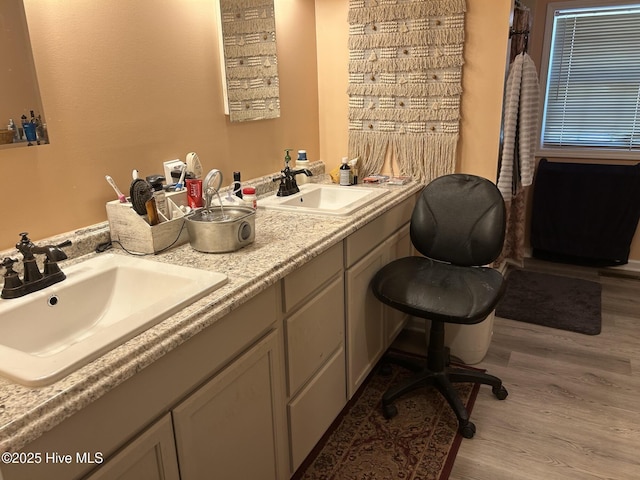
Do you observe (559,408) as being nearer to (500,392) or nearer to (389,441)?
(500,392)

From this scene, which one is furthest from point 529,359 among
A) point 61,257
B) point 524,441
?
point 61,257

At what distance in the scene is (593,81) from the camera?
389 cm

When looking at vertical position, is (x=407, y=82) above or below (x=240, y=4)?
below

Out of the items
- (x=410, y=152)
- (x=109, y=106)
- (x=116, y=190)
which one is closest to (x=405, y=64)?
(x=410, y=152)

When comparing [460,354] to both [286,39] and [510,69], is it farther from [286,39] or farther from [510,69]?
[286,39]

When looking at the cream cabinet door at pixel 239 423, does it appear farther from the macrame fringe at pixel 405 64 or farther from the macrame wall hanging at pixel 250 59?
the macrame fringe at pixel 405 64

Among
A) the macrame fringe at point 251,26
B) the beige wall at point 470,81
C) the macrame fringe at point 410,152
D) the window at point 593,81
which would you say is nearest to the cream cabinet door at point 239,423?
the macrame fringe at point 251,26

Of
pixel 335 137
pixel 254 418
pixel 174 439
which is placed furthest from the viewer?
pixel 335 137

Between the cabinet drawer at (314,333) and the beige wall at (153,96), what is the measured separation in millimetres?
765

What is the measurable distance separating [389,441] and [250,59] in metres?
1.77

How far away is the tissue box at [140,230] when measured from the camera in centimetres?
160

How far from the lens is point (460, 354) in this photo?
2.66 meters

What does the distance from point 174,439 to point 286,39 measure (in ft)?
6.70

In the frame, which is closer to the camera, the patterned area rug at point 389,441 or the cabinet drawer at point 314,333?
the cabinet drawer at point 314,333
